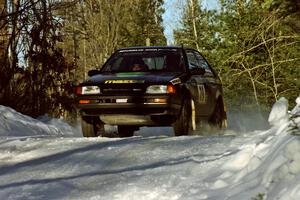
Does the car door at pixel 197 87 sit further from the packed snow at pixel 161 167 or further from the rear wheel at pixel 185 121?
the packed snow at pixel 161 167

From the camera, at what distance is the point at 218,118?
1190 centimetres

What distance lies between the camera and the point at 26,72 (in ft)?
56.5

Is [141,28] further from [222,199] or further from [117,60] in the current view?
[222,199]

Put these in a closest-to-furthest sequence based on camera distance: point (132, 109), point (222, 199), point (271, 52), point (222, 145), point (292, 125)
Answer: point (222, 199)
point (292, 125)
point (222, 145)
point (132, 109)
point (271, 52)

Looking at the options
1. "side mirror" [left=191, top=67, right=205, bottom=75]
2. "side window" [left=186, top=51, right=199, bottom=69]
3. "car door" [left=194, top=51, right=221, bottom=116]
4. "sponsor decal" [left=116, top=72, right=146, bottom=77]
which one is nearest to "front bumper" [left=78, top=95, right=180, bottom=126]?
"sponsor decal" [left=116, top=72, right=146, bottom=77]

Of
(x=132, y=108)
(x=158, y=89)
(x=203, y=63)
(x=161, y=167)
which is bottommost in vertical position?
(x=161, y=167)

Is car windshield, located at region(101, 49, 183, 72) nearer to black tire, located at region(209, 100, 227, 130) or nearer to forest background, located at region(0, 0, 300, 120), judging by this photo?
black tire, located at region(209, 100, 227, 130)

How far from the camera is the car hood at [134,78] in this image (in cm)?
915

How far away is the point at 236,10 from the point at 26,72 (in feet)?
35.2

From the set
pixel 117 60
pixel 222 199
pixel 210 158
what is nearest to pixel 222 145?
pixel 210 158

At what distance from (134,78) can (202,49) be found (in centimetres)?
1785

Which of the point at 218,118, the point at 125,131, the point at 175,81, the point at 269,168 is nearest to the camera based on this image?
the point at 269,168

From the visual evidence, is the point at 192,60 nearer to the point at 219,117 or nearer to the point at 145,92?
the point at 219,117

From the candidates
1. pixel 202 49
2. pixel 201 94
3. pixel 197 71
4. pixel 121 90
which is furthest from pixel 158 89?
pixel 202 49
